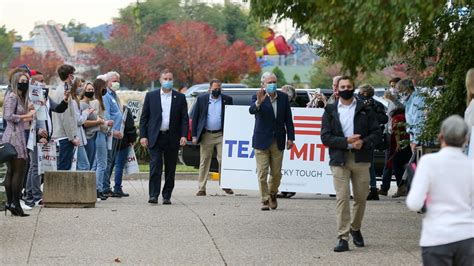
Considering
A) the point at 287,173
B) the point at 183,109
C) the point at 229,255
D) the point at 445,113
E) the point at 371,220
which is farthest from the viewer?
the point at 287,173

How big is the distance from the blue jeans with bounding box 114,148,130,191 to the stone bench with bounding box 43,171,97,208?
8.04 feet

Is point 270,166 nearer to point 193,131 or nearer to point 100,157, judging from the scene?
point 100,157

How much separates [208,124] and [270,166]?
3254 mm

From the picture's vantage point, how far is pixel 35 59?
85938mm

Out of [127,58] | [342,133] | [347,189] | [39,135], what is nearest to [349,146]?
[342,133]

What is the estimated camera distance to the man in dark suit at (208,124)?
59.6ft

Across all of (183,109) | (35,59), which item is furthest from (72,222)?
(35,59)

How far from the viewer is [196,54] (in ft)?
231

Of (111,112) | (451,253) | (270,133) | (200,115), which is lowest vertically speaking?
(200,115)

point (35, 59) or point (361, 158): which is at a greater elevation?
point (361, 158)

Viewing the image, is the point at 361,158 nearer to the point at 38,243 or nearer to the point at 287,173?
the point at 38,243

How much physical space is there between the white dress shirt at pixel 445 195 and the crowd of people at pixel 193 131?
376 centimetres

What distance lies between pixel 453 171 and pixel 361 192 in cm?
419

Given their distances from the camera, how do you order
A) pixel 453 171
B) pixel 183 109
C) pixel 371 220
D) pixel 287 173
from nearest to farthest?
1. pixel 453 171
2. pixel 371 220
3. pixel 183 109
4. pixel 287 173
